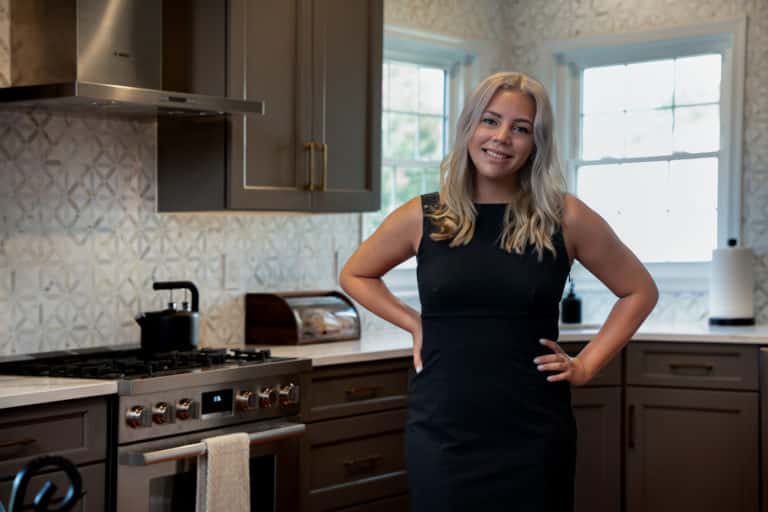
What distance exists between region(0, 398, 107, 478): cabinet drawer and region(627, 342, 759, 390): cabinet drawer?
217cm

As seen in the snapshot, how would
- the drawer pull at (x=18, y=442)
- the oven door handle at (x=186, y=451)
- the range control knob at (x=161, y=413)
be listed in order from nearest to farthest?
1. the drawer pull at (x=18, y=442)
2. the oven door handle at (x=186, y=451)
3. the range control knob at (x=161, y=413)

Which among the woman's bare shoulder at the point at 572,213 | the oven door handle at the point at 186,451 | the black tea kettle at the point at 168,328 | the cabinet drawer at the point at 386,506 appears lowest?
the cabinet drawer at the point at 386,506

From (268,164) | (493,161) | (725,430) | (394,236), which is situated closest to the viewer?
→ (493,161)

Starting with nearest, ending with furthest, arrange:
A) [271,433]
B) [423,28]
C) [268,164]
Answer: [271,433], [268,164], [423,28]

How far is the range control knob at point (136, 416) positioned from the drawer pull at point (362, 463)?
0.96 m

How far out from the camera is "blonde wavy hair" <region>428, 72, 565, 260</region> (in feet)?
8.12

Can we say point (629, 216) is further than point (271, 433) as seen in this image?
Yes

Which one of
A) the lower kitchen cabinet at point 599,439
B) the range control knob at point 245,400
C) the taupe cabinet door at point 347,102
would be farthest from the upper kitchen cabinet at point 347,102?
the lower kitchen cabinet at point 599,439

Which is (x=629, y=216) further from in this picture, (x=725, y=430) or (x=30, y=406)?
(x=30, y=406)

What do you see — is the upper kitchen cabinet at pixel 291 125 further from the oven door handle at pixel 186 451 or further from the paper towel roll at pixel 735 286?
the paper towel roll at pixel 735 286

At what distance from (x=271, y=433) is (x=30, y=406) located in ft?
2.79

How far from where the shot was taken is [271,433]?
3461 mm

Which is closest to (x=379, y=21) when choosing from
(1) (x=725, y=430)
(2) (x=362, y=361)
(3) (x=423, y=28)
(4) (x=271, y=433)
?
(3) (x=423, y=28)

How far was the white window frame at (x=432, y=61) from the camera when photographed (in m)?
5.00
